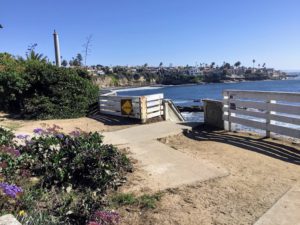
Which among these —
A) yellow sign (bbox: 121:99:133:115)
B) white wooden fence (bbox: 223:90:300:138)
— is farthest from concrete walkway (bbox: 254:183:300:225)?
yellow sign (bbox: 121:99:133:115)

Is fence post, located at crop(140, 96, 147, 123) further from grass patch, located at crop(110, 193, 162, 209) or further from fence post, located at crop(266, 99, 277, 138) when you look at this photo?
grass patch, located at crop(110, 193, 162, 209)

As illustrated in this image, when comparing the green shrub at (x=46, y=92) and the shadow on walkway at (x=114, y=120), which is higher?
the green shrub at (x=46, y=92)

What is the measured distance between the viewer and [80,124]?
12273 millimetres

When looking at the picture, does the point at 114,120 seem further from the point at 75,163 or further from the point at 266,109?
the point at 75,163

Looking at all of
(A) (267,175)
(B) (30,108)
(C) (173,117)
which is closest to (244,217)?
(A) (267,175)

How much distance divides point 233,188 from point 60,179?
7.79ft

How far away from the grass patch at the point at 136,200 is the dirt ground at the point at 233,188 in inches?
3.5

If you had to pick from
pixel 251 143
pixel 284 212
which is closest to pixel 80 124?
pixel 251 143

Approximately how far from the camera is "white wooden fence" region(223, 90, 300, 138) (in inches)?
311

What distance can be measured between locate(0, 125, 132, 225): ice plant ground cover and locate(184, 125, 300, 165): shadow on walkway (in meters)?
3.04

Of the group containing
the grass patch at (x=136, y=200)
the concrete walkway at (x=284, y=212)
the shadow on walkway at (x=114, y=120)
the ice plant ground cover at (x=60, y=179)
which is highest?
the ice plant ground cover at (x=60, y=179)

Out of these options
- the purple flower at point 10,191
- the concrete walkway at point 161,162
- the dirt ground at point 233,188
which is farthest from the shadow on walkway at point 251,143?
the purple flower at point 10,191

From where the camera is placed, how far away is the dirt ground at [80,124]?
11.1 metres

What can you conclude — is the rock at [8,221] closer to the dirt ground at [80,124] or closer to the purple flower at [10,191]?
the purple flower at [10,191]
